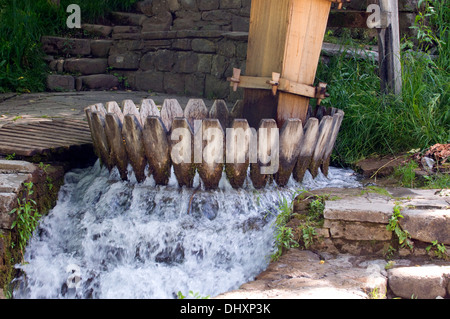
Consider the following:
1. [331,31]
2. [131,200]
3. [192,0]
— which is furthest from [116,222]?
[192,0]

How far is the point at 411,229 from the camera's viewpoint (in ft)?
8.59

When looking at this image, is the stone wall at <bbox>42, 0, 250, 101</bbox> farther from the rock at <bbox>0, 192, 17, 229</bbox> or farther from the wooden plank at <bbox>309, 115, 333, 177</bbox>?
the rock at <bbox>0, 192, 17, 229</bbox>

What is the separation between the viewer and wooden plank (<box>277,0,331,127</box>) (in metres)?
3.48

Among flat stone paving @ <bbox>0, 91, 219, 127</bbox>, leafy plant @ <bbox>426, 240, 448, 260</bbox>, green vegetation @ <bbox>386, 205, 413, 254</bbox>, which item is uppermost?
flat stone paving @ <bbox>0, 91, 219, 127</bbox>

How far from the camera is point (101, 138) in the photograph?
3414mm

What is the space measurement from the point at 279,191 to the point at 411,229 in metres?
1.00

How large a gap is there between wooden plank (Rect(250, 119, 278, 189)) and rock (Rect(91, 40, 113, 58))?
4927 millimetres

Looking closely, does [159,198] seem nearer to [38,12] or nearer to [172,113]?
[172,113]

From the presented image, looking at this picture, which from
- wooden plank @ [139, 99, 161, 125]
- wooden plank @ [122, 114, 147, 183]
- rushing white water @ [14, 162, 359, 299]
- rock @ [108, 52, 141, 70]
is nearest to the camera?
rushing white water @ [14, 162, 359, 299]

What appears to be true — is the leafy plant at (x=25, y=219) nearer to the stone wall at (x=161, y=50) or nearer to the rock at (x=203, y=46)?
the stone wall at (x=161, y=50)

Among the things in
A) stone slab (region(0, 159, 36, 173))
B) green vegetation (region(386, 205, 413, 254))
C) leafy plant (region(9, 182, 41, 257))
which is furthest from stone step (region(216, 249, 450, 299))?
stone slab (region(0, 159, 36, 173))

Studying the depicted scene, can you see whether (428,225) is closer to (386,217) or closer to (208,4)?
(386,217)

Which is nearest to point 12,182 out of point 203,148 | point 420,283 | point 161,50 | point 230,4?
point 203,148

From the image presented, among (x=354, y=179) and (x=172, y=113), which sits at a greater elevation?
(x=172, y=113)
